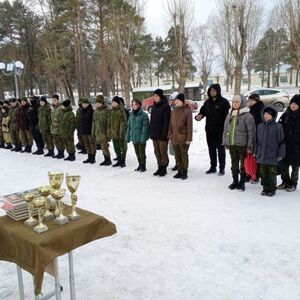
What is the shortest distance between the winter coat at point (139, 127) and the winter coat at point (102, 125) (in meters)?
0.82

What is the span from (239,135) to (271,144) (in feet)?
1.90

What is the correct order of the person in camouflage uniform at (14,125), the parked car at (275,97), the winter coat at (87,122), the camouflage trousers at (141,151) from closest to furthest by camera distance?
1. the camouflage trousers at (141,151)
2. the winter coat at (87,122)
3. the person in camouflage uniform at (14,125)
4. the parked car at (275,97)

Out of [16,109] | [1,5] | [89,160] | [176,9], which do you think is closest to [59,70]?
[1,5]

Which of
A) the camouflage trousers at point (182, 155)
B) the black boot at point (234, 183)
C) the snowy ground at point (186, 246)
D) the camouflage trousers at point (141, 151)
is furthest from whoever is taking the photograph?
the camouflage trousers at point (141, 151)

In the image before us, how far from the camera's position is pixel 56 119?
9.23 m

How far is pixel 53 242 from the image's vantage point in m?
2.40

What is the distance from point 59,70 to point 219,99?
3102 cm

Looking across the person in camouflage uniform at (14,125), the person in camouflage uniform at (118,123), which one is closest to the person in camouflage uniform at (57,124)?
the person in camouflage uniform at (118,123)

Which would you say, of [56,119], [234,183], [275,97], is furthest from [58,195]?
[275,97]

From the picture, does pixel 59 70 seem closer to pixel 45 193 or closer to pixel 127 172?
pixel 127 172

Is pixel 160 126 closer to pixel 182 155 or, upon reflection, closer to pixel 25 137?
pixel 182 155

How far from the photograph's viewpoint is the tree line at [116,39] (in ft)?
67.2

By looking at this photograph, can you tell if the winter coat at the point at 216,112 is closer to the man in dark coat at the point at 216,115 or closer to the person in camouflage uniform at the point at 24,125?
the man in dark coat at the point at 216,115

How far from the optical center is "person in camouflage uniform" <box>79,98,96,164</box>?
8.82 m
